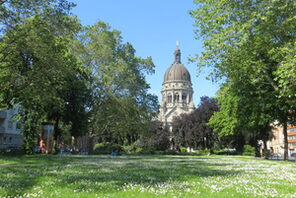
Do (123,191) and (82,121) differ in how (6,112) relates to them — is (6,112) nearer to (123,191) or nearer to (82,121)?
(82,121)

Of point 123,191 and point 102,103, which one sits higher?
point 102,103

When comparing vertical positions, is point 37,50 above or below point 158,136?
above

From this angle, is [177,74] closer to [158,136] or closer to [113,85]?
[158,136]

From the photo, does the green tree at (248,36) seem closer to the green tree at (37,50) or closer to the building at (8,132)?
the green tree at (37,50)

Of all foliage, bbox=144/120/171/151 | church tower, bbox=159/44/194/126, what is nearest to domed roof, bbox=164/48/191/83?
church tower, bbox=159/44/194/126

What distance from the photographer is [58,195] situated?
7281mm

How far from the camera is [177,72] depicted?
142625 millimetres

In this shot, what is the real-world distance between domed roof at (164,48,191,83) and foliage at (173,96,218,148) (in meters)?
71.2

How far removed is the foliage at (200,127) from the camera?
64.0 m

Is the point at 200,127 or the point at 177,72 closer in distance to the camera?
the point at 200,127

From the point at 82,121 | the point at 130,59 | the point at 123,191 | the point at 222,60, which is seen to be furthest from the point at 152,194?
the point at 130,59

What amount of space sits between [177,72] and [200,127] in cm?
8120

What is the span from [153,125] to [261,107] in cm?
5486

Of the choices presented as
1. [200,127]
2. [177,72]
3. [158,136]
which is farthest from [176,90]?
[200,127]
